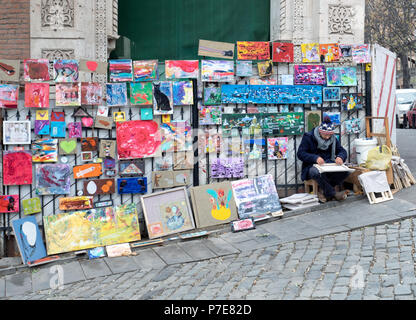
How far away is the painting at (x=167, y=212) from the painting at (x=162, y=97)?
1130mm

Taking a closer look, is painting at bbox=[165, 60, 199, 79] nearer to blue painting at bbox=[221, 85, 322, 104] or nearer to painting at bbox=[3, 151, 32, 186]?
blue painting at bbox=[221, 85, 322, 104]

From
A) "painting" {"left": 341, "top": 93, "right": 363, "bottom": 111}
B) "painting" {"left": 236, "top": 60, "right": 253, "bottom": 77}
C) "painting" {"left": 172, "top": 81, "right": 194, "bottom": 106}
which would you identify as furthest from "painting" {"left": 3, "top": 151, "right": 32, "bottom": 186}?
"painting" {"left": 341, "top": 93, "right": 363, "bottom": 111}

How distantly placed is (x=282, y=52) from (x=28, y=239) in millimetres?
4497

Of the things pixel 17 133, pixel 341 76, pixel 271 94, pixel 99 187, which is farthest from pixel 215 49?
pixel 17 133

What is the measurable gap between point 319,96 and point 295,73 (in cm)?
52

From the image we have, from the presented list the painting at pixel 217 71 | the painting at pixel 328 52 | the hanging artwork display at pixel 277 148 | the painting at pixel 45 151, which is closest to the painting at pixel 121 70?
the painting at pixel 217 71

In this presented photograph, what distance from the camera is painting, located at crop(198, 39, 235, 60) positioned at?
7.65 meters

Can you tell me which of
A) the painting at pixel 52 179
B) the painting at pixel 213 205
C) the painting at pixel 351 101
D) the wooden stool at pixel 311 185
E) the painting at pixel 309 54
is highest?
the painting at pixel 309 54

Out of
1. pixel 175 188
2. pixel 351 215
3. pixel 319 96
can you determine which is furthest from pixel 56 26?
pixel 351 215

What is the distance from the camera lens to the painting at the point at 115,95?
7273 mm

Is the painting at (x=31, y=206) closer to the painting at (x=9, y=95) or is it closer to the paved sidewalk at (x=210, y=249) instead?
the paved sidewalk at (x=210, y=249)

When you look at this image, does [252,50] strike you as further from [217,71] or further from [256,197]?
[256,197]

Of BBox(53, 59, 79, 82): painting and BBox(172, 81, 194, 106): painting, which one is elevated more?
BBox(53, 59, 79, 82): painting

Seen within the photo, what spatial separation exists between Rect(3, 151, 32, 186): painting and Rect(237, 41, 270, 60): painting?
3.34 meters
